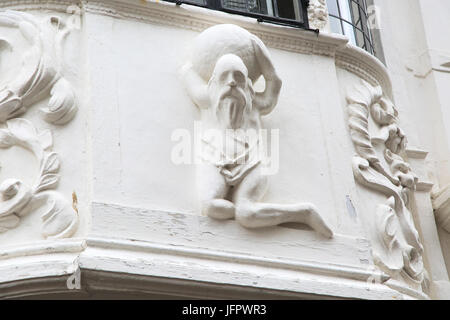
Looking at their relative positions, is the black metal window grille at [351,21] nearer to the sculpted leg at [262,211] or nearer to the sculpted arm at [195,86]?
the sculpted arm at [195,86]

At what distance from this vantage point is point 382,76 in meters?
9.29

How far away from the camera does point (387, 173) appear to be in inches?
344

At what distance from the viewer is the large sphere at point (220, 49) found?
26.7ft

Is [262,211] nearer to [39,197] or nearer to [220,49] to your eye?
[220,49]

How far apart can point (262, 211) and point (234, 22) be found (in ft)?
4.91

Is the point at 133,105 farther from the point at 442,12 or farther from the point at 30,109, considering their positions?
the point at 442,12

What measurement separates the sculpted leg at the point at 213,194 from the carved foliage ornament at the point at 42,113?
2.71ft

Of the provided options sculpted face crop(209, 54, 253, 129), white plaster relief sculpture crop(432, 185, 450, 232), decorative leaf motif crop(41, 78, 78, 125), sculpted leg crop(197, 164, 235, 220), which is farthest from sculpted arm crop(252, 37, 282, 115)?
white plaster relief sculpture crop(432, 185, 450, 232)

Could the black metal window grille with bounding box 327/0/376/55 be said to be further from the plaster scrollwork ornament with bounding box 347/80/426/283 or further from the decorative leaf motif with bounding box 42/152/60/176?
the decorative leaf motif with bounding box 42/152/60/176

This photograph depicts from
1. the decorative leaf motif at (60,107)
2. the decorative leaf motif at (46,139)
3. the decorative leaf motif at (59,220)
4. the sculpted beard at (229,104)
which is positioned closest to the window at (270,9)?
the sculpted beard at (229,104)

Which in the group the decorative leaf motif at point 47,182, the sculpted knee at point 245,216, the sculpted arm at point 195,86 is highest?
the sculpted arm at point 195,86

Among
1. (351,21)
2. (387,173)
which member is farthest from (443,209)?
(351,21)
